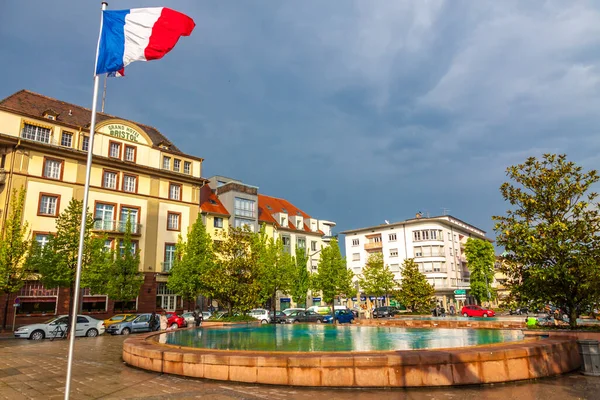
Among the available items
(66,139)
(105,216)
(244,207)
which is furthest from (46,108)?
(244,207)

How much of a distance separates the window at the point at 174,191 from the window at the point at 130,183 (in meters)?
4.30

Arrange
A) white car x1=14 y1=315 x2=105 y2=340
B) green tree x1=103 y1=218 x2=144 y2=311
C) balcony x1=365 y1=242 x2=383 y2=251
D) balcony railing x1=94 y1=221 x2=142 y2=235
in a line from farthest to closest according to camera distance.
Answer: balcony x1=365 y1=242 x2=383 y2=251
balcony railing x1=94 y1=221 x2=142 y2=235
green tree x1=103 y1=218 x2=144 y2=311
white car x1=14 y1=315 x2=105 y2=340

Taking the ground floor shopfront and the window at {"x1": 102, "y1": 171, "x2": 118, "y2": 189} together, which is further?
the window at {"x1": 102, "y1": 171, "x2": 118, "y2": 189}

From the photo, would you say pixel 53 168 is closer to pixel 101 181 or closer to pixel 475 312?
pixel 101 181

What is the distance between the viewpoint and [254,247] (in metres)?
31.2

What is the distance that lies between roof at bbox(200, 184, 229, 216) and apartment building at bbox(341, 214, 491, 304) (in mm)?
29770

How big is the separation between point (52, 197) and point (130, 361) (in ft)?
100

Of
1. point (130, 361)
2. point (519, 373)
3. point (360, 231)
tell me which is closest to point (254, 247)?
point (130, 361)

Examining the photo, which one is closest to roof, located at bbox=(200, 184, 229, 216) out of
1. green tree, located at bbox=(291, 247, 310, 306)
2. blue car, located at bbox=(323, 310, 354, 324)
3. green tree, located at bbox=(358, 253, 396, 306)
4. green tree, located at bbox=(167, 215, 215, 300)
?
green tree, located at bbox=(167, 215, 215, 300)

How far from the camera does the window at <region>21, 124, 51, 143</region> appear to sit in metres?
35.7

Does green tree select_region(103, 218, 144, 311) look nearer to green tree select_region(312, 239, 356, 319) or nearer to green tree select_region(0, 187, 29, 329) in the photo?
green tree select_region(0, 187, 29, 329)

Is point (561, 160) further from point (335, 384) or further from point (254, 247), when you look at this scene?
point (254, 247)

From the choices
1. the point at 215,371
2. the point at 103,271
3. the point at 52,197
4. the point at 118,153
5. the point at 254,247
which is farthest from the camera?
the point at 118,153

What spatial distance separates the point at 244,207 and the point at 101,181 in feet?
72.2
